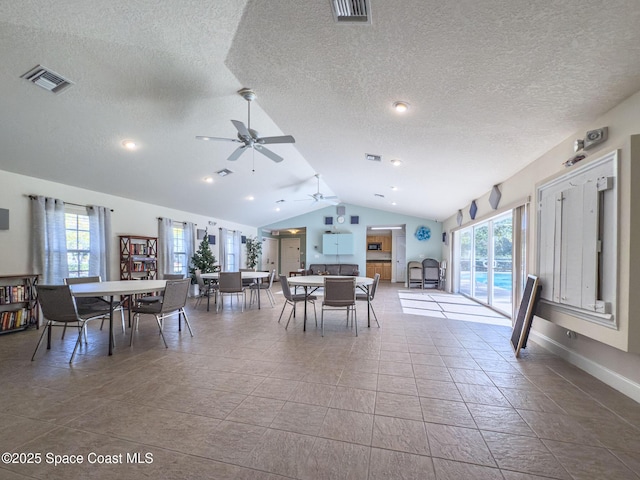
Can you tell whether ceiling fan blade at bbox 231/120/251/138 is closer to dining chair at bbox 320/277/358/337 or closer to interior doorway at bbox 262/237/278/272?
dining chair at bbox 320/277/358/337

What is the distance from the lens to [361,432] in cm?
177

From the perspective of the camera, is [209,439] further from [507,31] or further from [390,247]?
[390,247]

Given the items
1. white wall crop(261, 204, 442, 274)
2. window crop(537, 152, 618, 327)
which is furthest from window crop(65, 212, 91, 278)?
window crop(537, 152, 618, 327)

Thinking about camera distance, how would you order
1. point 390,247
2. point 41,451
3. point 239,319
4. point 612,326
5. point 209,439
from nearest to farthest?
point 41,451 < point 209,439 < point 612,326 < point 239,319 < point 390,247

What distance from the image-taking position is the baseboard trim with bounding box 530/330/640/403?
7.23ft

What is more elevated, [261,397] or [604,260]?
[604,260]

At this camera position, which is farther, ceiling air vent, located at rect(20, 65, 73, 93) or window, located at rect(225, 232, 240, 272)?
window, located at rect(225, 232, 240, 272)

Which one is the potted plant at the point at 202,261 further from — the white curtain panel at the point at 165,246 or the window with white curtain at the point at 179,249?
the white curtain panel at the point at 165,246

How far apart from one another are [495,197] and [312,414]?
4660mm

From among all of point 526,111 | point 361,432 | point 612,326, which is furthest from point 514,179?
point 361,432

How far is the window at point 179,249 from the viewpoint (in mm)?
7398

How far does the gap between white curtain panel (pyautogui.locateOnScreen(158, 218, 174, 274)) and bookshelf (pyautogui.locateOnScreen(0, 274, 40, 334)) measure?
7.99 feet

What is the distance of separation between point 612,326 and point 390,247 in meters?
10.6

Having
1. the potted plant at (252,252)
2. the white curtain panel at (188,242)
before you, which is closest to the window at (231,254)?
the potted plant at (252,252)
